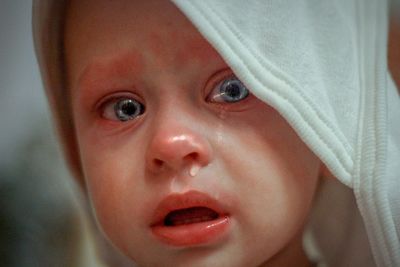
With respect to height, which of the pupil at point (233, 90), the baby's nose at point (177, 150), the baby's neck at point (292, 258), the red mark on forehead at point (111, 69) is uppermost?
the red mark on forehead at point (111, 69)

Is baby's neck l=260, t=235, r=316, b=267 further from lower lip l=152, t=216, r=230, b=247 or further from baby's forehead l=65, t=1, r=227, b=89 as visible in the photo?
baby's forehead l=65, t=1, r=227, b=89

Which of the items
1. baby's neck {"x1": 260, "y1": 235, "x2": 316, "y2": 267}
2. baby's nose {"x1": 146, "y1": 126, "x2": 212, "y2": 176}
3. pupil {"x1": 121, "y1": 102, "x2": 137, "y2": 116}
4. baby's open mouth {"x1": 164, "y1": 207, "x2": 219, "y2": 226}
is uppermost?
pupil {"x1": 121, "y1": 102, "x2": 137, "y2": 116}

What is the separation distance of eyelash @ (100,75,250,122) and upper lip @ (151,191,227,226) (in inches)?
3.3

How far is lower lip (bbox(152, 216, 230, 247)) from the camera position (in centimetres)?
45

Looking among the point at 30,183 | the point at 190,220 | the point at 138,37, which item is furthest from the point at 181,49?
the point at 30,183

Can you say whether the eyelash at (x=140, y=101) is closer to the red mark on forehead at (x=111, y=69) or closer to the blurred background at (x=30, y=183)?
the red mark on forehead at (x=111, y=69)

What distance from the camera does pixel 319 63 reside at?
472 millimetres

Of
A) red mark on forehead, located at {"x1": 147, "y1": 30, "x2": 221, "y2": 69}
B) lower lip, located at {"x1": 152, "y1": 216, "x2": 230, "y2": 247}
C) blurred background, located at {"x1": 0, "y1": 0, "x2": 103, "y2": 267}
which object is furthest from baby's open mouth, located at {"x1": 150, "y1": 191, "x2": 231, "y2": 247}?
blurred background, located at {"x1": 0, "y1": 0, "x2": 103, "y2": 267}

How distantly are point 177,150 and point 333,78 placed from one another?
0.49 feet

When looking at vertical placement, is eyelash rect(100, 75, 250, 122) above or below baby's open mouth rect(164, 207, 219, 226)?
above

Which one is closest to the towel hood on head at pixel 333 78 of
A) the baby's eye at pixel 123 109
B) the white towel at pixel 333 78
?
the white towel at pixel 333 78

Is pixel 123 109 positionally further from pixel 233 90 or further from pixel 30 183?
pixel 30 183

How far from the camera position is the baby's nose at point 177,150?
17.1 inches

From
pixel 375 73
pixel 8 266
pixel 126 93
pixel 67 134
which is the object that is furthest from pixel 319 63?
pixel 8 266
